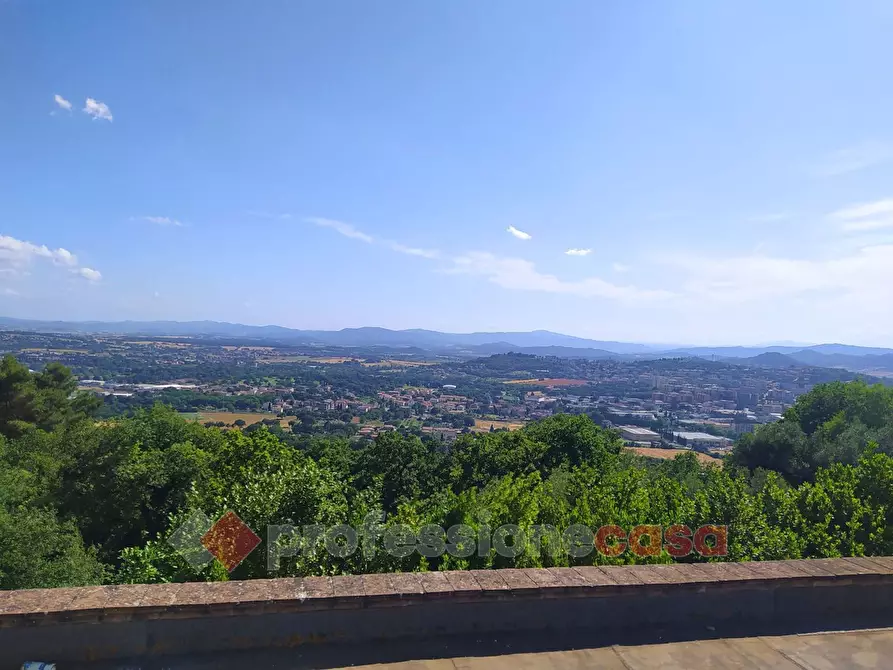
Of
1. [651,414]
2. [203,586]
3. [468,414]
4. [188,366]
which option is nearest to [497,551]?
[203,586]

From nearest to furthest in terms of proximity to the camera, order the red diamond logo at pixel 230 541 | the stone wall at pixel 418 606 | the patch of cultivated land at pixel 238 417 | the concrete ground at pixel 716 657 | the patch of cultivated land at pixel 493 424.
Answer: the stone wall at pixel 418 606 → the concrete ground at pixel 716 657 → the red diamond logo at pixel 230 541 → the patch of cultivated land at pixel 238 417 → the patch of cultivated land at pixel 493 424

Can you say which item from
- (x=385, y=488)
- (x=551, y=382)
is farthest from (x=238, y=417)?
(x=551, y=382)

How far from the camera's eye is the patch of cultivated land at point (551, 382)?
131500 mm

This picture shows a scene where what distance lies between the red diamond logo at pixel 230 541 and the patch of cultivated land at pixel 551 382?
12587cm

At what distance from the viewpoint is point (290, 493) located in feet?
30.6

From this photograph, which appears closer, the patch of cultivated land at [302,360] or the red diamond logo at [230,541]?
the red diamond logo at [230,541]

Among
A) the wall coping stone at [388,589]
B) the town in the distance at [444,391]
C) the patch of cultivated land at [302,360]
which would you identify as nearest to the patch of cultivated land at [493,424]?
the town in the distance at [444,391]

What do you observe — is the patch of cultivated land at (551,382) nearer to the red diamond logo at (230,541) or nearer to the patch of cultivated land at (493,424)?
the patch of cultivated land at (493,424)

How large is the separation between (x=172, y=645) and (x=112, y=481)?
16657 mm

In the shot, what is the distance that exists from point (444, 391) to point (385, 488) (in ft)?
310

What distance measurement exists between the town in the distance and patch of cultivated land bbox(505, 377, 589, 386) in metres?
0.62

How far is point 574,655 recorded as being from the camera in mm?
3730

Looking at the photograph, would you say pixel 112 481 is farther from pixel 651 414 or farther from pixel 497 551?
pixel 651 414

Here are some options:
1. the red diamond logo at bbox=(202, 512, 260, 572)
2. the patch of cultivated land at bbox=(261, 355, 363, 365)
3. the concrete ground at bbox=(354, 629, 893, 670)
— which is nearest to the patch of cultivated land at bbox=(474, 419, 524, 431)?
the red diamond logo at bbox=(202, 512, 260, 572)
